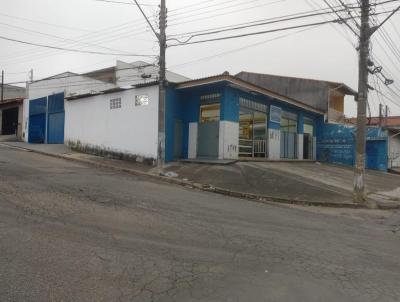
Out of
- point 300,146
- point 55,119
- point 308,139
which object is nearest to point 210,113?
point 300,146

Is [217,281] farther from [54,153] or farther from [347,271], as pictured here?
[54,153]

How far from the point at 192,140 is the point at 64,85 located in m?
12.0

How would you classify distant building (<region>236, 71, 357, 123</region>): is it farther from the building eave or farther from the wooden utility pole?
the wooden utility pole

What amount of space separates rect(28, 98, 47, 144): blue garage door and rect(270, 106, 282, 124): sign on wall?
15.6 metres

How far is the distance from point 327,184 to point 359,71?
464cm

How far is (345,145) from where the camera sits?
1083 inches

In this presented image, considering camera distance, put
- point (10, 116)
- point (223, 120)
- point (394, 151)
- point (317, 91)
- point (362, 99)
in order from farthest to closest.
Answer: point (10, 116) → point (394, 151) → point (317, 91) → point (223, 120) → point (362, 99)

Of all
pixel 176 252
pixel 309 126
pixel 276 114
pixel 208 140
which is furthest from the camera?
pixel 309 126

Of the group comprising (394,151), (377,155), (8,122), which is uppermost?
(8,122)

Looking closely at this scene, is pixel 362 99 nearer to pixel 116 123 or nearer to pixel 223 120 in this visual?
pixel 223 120

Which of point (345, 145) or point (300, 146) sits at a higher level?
point (345, 145)

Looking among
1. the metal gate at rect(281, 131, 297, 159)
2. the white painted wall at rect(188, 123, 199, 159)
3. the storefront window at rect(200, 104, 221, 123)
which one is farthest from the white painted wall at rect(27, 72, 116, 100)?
the metal gate at rect(281, 131, 297, 159)

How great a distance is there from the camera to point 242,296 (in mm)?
4523

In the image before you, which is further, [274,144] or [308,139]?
[308,139]
